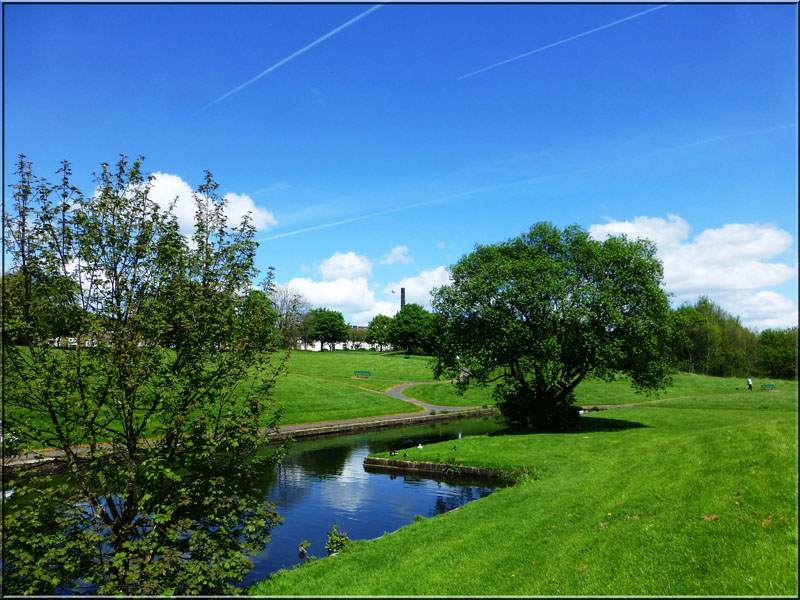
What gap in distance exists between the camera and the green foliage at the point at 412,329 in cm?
14202

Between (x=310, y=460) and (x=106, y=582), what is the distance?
944 inches

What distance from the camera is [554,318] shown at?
121 feet

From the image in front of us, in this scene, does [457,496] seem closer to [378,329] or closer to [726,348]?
[726,348]

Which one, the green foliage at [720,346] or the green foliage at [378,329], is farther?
the green foliage at [378,329]

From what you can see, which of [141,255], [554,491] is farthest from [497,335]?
[141,255]

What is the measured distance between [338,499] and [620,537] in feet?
49.8

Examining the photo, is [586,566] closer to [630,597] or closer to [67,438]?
[630,597]

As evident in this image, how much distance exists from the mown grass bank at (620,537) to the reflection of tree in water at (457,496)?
2.47 m

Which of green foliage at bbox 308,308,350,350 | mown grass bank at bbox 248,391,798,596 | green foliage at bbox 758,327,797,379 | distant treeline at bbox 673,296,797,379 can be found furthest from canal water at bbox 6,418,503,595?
green foliage at bbox 308,308,350,350

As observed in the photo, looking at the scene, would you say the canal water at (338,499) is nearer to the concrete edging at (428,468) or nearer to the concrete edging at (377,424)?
the concrete edging at (428,468)

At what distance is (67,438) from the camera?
394 inches

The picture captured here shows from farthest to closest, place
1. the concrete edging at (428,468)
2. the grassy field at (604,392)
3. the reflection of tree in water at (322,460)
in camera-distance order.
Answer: the grassy field at (604,392) → the reflection of tree in water at (322,460) → the concrete edging at (428,468)

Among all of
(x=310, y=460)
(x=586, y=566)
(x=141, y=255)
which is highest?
(x=141, y=255)

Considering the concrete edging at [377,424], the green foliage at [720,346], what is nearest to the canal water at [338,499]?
the concrete edging at [377,424]
